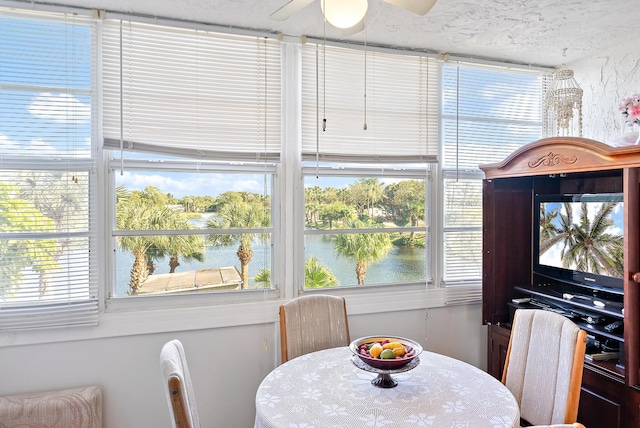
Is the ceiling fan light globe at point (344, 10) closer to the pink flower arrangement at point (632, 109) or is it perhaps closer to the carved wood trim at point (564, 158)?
the carved wood trim at point (564, 158)

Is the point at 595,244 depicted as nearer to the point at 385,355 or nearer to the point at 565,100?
the point at 565,100

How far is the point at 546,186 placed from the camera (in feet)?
10.0

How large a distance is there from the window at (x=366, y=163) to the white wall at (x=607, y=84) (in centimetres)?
110

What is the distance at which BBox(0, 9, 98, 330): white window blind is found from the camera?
222 cm

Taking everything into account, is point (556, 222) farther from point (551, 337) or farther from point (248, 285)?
point (248, 285)

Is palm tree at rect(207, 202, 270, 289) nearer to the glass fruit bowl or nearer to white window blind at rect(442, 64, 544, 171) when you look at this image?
the glass fruit bowl

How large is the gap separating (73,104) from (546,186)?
10.1 ft

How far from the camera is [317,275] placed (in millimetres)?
2820

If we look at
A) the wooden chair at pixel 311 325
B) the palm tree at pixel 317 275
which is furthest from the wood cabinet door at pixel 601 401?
the palm tree at pixel 317 275

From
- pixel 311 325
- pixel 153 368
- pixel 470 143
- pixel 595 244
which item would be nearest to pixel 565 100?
pixel 470 143

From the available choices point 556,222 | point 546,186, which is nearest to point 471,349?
point 556,222

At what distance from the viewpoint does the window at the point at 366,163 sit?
9.03 ft

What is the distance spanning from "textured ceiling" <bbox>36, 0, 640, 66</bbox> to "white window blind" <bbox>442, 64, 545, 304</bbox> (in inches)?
9.1

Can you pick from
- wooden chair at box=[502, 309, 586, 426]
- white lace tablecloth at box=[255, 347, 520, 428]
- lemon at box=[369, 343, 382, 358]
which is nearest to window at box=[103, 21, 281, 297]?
white lace tablecloth at box=[255, 347, 520, 428]
